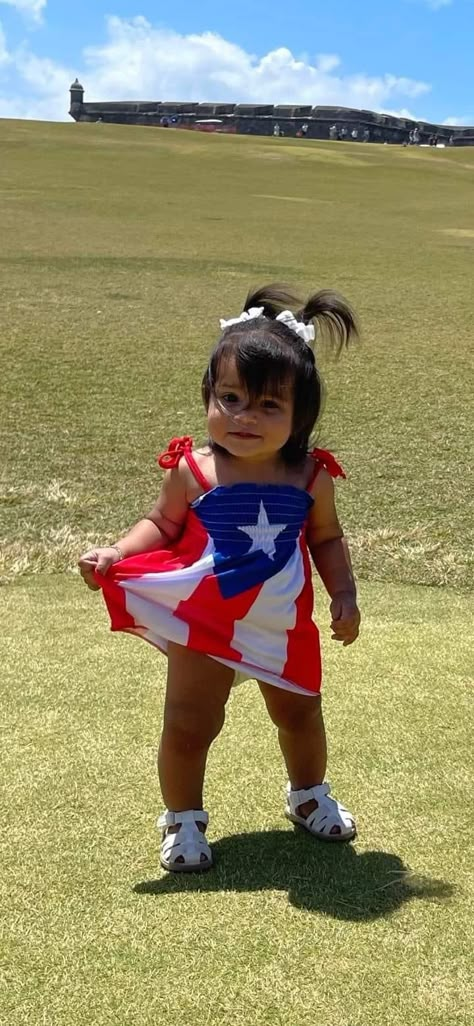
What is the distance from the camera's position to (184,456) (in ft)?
6.64

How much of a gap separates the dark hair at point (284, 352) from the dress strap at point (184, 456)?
55mm

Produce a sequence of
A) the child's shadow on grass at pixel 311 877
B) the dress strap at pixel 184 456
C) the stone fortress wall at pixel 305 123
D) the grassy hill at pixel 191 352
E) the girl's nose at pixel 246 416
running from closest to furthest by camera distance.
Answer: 1. the child's shadow on grass at pixel 311 877
2. the girl's nose at pixel 246 416
3. the dress strap at pixel 184 456
4. the grassy hill at pixel 191 352
5. the stone fortress wall at pixel 305 123

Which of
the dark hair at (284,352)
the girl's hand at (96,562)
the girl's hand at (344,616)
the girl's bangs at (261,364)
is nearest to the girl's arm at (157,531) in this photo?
the girl's hand at (96,562)

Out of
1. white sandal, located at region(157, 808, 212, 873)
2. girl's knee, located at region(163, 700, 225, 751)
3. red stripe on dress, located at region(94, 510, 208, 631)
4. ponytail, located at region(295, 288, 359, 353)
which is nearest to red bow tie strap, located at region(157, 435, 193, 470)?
red stripe on dress, located at region(94, 510, 208, 631)

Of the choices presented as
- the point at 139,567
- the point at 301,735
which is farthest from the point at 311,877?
the point at 139,567

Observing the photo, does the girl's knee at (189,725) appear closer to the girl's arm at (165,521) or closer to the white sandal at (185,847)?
the white sandal at (185,847)

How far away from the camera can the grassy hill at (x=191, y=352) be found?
4.90 metres

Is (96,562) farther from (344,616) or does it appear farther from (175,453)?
(344,616)

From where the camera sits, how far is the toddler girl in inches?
75.3

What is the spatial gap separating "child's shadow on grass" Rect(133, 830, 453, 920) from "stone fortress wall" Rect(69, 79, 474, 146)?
5794 centimetres

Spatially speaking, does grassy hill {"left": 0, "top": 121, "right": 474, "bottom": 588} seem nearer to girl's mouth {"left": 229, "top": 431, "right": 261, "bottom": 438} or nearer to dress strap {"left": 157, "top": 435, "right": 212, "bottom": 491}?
dress strap {"left": 157, "top": 435, "right": 212, "bottom": 491}

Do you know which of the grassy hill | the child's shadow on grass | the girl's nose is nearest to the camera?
the child's shadow on grass

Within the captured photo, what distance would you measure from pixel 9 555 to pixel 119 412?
252cm

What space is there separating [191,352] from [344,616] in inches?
247
